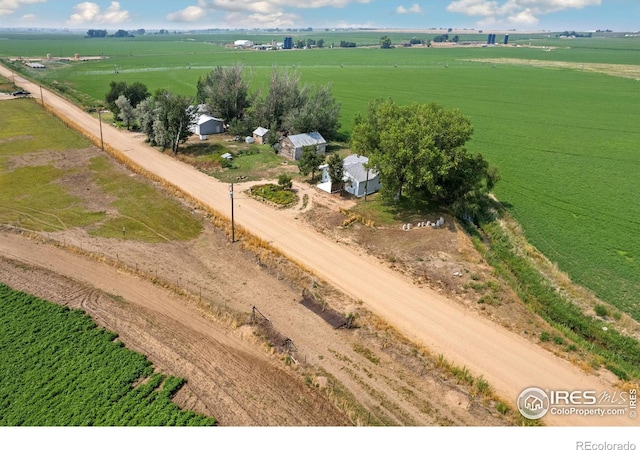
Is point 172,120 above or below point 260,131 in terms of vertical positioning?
above

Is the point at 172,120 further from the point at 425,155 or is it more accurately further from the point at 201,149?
the point at 425,155

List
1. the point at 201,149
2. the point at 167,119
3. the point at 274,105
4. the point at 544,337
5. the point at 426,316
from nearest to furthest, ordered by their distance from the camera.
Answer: the point at 544,337, the point at 426,316, the point at 167,119, the point at 201,149, the point at 274,105

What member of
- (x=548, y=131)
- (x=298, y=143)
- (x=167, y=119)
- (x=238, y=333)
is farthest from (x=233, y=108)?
(x=548, y=131)

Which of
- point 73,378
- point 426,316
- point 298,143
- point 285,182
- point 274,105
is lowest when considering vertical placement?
point 73,378

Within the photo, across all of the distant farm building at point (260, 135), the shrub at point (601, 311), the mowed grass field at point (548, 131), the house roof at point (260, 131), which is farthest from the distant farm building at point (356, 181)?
the shrub at point (601, 311)

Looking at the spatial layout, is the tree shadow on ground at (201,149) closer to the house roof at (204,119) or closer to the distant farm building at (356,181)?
the house roof at (204,119)

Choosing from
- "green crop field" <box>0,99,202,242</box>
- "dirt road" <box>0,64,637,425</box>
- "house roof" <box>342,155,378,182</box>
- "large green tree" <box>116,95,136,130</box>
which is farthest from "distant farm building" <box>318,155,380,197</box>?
"large green tree" <box>116,95,136,130</box>

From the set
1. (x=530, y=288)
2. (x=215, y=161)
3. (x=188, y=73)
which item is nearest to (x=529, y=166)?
(x=530, y=288)
